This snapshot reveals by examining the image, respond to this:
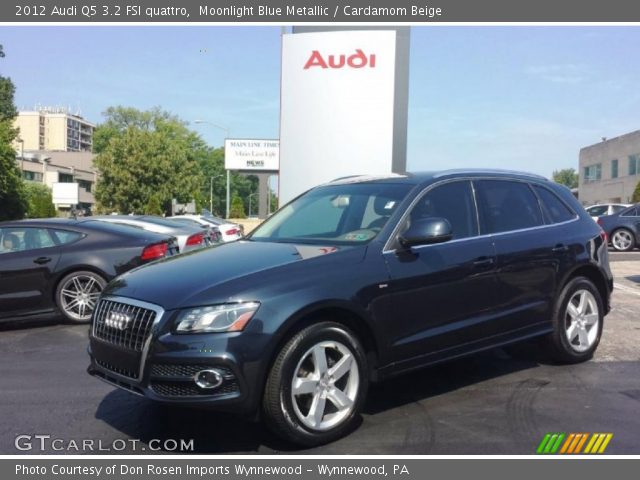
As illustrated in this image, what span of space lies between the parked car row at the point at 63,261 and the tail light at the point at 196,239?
179 centimetres

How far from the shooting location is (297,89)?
1184 centimetres

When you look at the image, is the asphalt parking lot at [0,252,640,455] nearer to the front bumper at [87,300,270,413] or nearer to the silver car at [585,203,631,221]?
the front bumper at [87,300,270,413]

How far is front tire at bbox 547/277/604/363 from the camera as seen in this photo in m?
5.58

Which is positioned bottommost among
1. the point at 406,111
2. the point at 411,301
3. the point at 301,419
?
the point at 301,419

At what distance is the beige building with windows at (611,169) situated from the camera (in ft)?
163

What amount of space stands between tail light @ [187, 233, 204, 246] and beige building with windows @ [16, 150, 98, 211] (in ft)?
189

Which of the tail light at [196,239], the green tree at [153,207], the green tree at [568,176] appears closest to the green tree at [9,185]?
the green tree at [153,207]

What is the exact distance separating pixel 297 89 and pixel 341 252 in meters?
8.10

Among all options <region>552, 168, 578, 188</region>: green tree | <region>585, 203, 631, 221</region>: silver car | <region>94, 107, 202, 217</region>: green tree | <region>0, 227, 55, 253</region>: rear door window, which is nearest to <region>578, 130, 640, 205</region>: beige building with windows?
<region>585, 203, 631, 221</region>: silver car

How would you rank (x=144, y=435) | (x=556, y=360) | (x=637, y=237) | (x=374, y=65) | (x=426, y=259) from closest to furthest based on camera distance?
(x=144, y=435)
(x=426, y=259)
(x=556, y=360)
(x=374, y=65)
(x=637, y=237)

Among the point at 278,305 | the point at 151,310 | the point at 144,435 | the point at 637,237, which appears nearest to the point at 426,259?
the point at 278,305

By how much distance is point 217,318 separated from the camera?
12.1 feet
